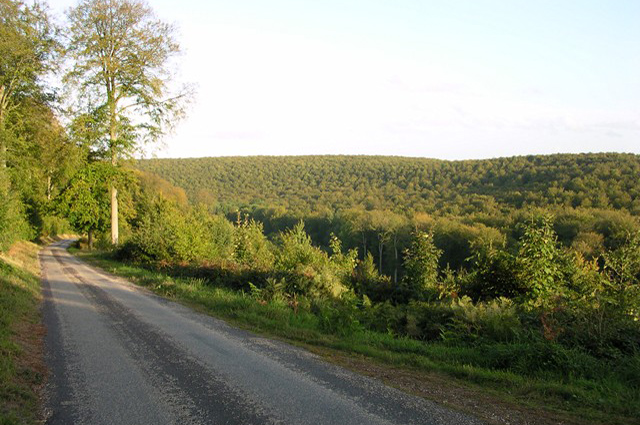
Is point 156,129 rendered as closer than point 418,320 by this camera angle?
No

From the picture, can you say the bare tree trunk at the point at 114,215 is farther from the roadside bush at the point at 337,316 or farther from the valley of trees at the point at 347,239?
the roadside bush at the point at 337,316

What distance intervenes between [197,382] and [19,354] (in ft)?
10.4

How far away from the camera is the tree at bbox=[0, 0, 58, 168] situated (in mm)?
24125

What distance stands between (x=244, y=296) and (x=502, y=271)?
286 inches

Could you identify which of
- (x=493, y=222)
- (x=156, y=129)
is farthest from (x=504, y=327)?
(x=493, y=222)

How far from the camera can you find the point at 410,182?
99.9 metres

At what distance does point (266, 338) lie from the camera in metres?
8.84

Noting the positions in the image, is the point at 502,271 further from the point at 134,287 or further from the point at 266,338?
the point at 134,287

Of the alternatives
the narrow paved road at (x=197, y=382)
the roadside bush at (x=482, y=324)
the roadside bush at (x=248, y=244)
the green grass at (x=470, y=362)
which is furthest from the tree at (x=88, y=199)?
the roadside bush at (x=482, y=324)

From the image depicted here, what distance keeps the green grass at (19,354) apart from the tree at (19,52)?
1690cm

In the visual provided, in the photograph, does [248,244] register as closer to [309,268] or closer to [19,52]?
[309,268]

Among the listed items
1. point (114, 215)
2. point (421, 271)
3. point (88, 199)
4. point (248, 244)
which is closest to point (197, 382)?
point (421, 271)

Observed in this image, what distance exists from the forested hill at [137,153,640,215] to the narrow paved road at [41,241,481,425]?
76.4 feet

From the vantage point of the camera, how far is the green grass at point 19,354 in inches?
192
